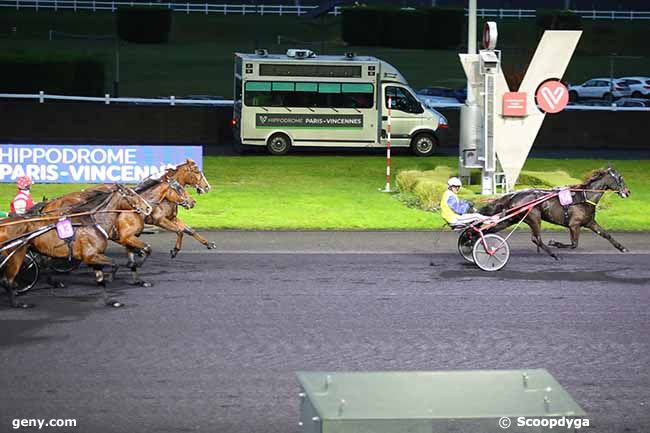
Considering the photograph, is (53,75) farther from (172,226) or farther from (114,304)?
(114,304)

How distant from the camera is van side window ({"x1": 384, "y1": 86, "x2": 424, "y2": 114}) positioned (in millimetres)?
33000

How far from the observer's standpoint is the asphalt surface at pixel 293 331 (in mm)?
10734

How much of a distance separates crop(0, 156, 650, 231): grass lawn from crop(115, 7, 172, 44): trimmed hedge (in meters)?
33.5

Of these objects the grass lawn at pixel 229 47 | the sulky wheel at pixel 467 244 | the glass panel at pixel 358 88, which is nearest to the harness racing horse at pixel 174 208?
the sulky wheel at pixel 467 244

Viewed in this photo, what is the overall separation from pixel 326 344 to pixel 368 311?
6.03ft

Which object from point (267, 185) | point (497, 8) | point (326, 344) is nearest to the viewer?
point (326, 344)

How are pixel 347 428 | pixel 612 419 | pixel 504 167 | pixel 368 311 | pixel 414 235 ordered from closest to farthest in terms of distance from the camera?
pixel 347 428
pixel 612 419
pixel 368 311
pixel 414 235
pixel 504 167

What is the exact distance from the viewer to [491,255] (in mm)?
17141

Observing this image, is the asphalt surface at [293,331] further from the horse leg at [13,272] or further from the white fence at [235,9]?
the white fence at [235,9]

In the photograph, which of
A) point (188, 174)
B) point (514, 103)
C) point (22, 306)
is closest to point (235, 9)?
point (514, 103)

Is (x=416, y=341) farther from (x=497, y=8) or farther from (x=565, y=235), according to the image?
(x=497, y=8)

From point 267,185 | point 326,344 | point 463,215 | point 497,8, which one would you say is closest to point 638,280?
point 463,215

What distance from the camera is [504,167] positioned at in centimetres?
2353

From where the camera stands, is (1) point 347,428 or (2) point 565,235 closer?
(1) point 347,428
